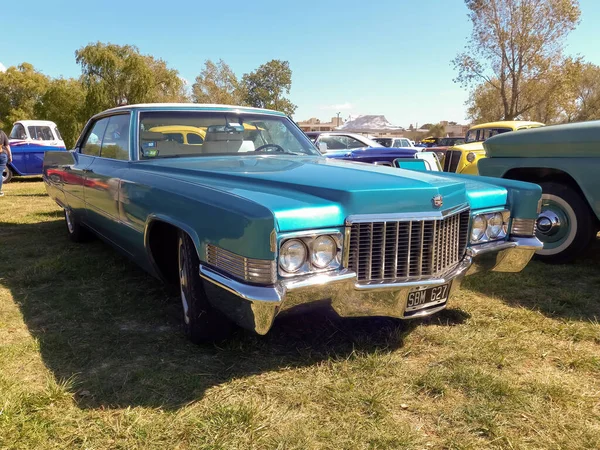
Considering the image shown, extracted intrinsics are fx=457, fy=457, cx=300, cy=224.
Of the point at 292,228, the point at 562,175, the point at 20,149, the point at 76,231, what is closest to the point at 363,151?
the point at 562,175

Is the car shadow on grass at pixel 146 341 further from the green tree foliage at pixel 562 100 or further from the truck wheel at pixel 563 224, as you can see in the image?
the green tree foliage at pixel 562 100

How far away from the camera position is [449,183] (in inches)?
97.2

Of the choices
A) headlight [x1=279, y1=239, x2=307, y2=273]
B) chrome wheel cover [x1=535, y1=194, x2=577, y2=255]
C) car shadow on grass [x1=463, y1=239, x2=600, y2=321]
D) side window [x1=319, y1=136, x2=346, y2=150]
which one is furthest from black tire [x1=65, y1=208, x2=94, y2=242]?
side window [x1=319, y1=136, x2=346, y2=150]

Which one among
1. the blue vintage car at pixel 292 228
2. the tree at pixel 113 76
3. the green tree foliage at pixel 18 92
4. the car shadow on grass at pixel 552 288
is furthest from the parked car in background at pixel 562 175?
the green tree foliage at pixel 18 92

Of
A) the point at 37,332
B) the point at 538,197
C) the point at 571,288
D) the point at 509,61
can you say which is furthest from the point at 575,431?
the point at 509,61

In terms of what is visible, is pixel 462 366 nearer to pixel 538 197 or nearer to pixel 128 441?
pixel 538 197

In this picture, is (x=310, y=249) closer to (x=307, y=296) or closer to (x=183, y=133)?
(x=307, y=296)

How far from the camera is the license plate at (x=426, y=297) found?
2.30 m

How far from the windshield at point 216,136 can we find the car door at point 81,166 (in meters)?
1.10

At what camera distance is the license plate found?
230cm

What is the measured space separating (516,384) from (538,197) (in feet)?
4.21

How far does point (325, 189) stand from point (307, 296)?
1.77ft

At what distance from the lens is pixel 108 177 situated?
3559mm

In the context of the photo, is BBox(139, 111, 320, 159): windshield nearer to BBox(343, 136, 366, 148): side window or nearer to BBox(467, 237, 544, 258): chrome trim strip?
BBox(467, 237, 544, 258): chrome trim strip
